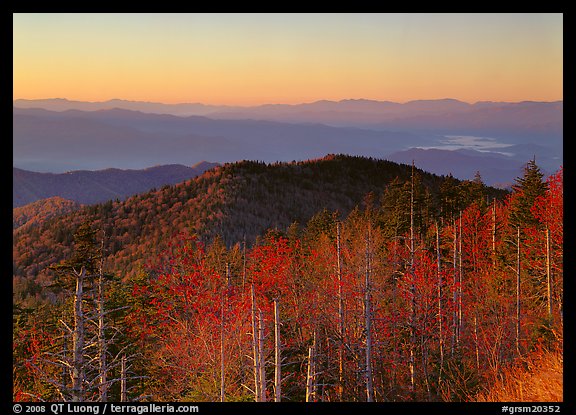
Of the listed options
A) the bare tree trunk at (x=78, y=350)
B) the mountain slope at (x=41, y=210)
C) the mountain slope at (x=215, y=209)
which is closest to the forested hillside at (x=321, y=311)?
the bare tree trunk at (x=78, y=350)

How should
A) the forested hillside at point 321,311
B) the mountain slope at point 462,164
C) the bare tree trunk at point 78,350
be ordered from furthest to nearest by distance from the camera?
1. the mountain slope at point 462,164
2. the forested hillside at point 321,311
3. the bare tree trunk at point 78,350

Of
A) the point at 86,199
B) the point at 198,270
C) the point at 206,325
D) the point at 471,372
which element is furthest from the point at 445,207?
the point at 86,199

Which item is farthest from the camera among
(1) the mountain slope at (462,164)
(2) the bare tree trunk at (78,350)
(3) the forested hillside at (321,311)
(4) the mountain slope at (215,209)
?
(1) the mountain slope at (462,164)

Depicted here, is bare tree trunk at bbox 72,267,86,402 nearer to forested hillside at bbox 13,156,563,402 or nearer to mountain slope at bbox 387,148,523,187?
forested hillside at bbox 13,156,563,402

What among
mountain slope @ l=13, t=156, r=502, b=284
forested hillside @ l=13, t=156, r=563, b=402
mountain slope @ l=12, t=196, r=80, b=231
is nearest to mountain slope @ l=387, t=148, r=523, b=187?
mountain slope @ l=13, t=156, r=502, b=284

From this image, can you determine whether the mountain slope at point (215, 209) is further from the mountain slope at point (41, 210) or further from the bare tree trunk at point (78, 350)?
the bare tree trunk at point (78, 350)
